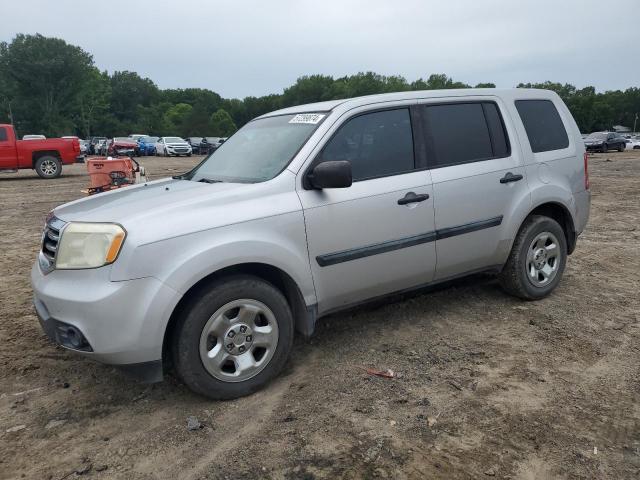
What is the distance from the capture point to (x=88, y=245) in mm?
2906

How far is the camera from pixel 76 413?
10.2ft

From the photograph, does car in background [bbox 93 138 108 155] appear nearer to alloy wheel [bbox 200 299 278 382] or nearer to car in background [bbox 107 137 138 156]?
car in background [bbox 107 137 138 156]

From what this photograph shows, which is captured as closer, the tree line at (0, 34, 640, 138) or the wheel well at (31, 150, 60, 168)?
the wheel well at (31, 150, 60, 168)

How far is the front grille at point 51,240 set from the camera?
10.1 ft

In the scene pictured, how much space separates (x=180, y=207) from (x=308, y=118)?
1.23m

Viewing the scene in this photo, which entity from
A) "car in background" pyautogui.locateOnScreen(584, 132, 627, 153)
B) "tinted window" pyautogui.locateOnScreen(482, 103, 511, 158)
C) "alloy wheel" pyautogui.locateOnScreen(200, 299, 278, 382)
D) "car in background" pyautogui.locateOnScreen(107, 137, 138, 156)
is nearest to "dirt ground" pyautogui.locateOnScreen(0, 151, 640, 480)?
"alloy wheel" pyautogui.locateOnScreen(200, 299, 278, 382)

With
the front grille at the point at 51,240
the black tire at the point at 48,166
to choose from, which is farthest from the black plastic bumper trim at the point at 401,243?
the black tire at the point at 48,166

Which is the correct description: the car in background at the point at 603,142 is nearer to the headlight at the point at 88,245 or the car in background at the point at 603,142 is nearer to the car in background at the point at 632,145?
the car in background at the point at 632,145

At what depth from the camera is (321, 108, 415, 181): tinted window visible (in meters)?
3.59

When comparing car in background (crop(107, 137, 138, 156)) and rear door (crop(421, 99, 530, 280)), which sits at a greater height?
car in background (crop(107, 137, 138, 156))

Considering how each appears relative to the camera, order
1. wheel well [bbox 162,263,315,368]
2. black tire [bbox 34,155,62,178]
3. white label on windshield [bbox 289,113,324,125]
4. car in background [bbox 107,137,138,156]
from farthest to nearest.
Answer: black tire [bbox 34,155,62,178] < car in background [bbox 107,137,138,156] < white label on windshield [bbox 289,113,324,125] < wheel well [bbox 162,263,315,368]

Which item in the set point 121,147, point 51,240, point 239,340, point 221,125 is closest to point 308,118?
point 239,340

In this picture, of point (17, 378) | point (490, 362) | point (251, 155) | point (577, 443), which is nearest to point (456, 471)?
point (577, 443)

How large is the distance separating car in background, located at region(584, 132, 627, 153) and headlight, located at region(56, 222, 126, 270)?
36919 millimetres
